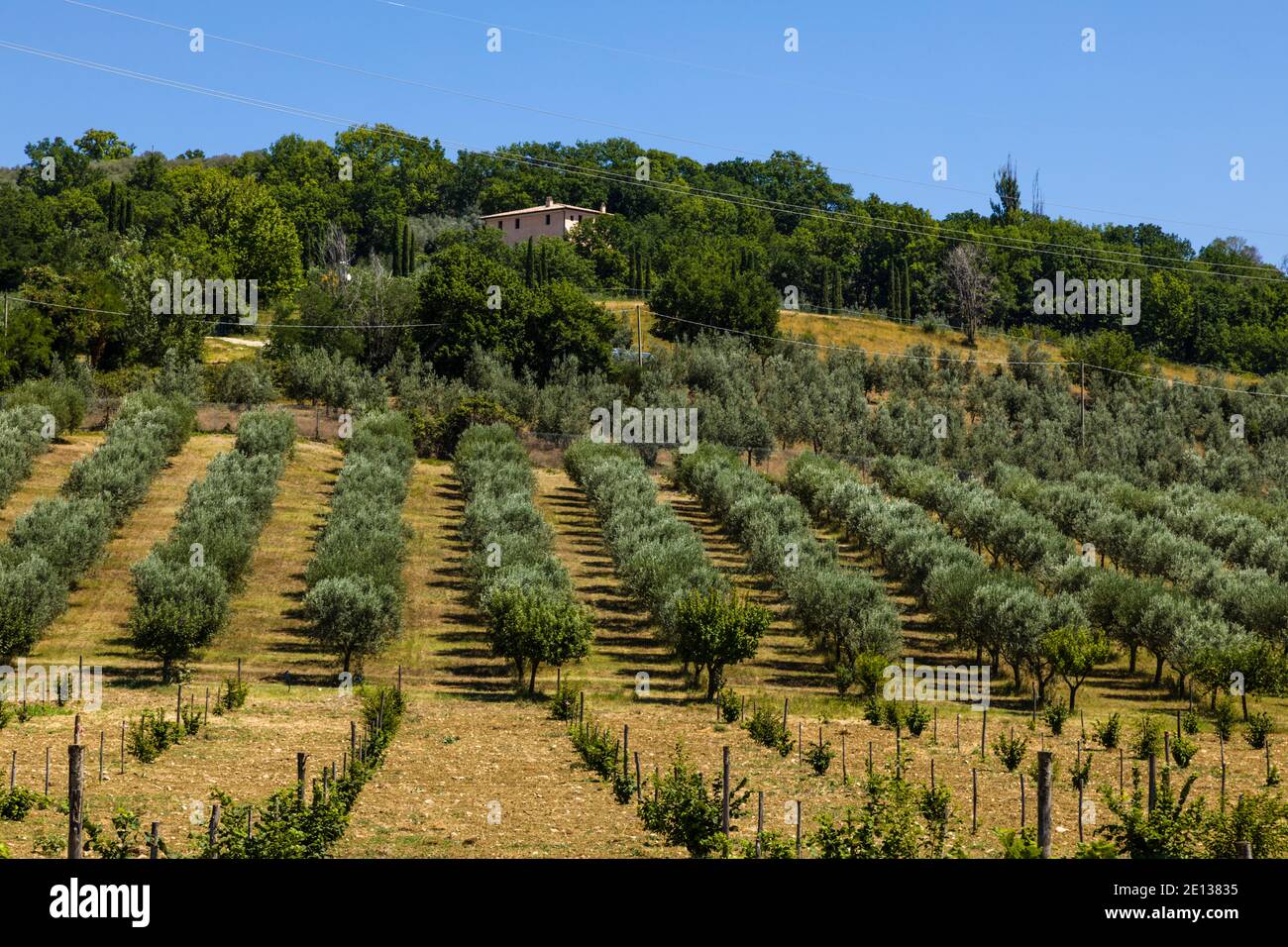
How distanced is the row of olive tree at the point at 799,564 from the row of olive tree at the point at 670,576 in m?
3.00

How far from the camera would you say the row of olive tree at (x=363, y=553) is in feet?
166

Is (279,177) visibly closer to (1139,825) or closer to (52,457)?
(52,457)

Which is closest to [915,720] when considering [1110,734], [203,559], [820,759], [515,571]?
[1110,734]

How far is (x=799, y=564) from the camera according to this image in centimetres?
6344

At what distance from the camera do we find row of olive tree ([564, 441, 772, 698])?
5031 centimetres

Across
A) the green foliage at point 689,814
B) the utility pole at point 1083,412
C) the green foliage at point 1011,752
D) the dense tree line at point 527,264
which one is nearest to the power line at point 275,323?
the dense tree line at point 527,264

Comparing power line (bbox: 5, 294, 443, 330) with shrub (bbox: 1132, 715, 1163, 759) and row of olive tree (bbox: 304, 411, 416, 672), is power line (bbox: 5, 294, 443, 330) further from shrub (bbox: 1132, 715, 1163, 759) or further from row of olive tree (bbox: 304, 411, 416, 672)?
shrub (bbox: 1132, 715, 1163, 759)

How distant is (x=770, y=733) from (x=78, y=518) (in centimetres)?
3225

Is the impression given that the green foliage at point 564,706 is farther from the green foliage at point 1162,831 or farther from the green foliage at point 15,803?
the green foliage at point 1162,831

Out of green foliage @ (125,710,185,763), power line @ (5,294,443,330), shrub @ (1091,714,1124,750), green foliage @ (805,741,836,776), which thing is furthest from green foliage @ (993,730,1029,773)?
power line @ (5,294,443,330)

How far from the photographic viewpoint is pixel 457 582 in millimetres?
64688

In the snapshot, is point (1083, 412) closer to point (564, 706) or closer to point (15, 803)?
point (564, 706)

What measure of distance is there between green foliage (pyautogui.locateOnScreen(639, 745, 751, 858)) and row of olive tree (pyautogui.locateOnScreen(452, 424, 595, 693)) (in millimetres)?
18571
